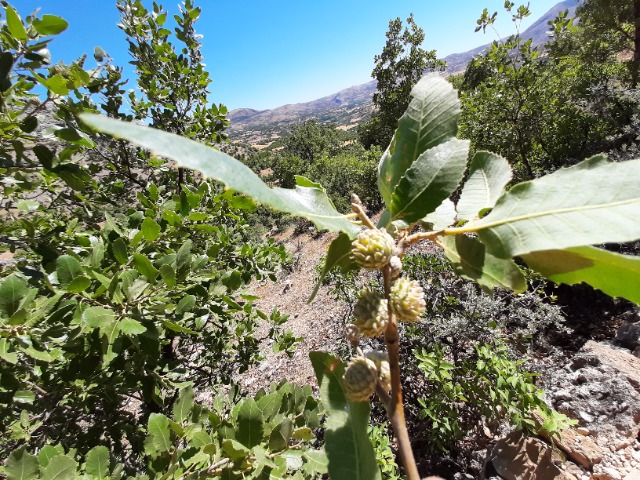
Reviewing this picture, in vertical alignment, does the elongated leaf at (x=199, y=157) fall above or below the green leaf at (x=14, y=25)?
below

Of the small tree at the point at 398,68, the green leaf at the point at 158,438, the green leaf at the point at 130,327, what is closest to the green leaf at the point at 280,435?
the green leaf at the point at 158,438

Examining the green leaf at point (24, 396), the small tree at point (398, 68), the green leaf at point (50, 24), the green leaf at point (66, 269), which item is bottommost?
the green leaf at point (24, 396)

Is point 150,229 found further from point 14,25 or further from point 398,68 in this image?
point 398,68

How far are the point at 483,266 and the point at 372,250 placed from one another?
0.20 meters

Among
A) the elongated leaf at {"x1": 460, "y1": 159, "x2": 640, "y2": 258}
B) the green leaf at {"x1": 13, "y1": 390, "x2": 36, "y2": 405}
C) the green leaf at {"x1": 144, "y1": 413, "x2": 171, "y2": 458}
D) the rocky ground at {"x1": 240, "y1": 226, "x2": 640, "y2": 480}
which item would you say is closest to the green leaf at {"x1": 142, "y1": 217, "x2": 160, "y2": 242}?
the green leaf at {"x1": 144, "y1": 413, "x2": 171, "y2": 458}

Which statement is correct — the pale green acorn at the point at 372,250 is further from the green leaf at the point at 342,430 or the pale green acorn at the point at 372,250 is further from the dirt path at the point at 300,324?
the dirt path at the point at 300,324

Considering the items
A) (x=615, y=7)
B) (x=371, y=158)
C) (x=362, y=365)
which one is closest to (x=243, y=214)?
(x=362, y=365)

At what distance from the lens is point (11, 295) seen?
1178 millimetres

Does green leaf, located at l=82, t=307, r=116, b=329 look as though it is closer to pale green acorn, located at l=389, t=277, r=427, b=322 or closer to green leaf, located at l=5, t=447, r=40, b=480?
green leaf, located at l=5, t=447, r=40, b=480

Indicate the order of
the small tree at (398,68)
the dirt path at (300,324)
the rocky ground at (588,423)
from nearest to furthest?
the rocky ground at (588,423) < the dirt path at (300,324) < the small tree at (398,68)

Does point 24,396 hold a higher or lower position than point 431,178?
lower

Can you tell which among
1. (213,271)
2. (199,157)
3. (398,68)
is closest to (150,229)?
(213,271)

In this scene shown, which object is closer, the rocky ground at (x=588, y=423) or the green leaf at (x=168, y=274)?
the green leaf at (x=168, y=274)

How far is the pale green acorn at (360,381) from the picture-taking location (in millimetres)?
599
